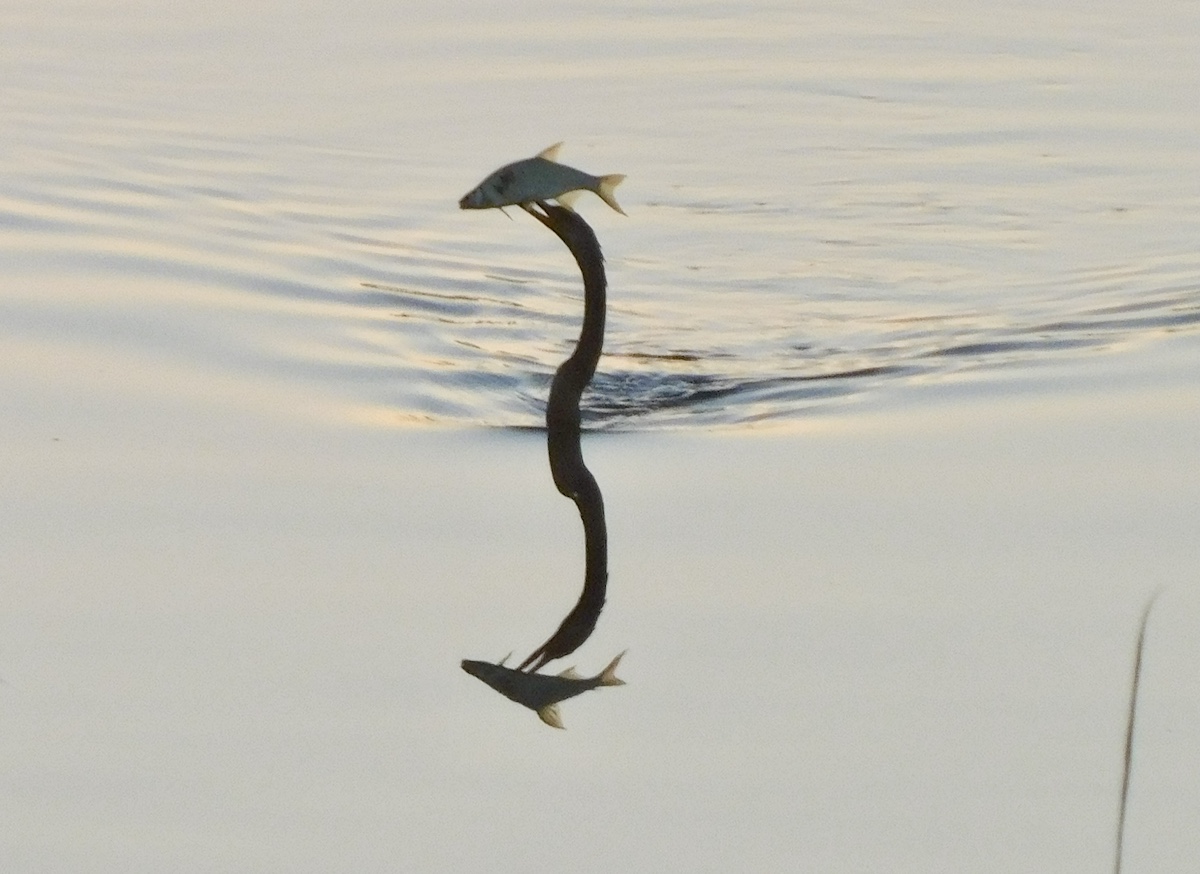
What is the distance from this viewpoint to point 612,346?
23.1ft

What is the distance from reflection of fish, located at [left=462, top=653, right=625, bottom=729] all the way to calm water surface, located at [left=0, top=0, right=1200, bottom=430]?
184cm

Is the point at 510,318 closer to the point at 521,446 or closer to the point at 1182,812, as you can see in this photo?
the point at 521,446

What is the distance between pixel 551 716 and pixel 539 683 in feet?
0.48

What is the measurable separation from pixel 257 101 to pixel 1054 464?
536 centimetres

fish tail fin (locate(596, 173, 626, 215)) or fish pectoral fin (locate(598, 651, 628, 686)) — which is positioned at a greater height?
fish tail fin (locate(596, 173, 626, 215))

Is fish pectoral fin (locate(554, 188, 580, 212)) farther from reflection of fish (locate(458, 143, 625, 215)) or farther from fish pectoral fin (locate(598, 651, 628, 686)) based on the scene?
fish pectoral fin (locate(598, 651, 628, 686))

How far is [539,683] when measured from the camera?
413 centimetres

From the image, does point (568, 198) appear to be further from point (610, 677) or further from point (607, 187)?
point (610, 677)

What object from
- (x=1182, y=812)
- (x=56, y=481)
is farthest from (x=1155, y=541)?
(x=56, y=481)

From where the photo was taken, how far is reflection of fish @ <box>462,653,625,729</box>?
4.05 metres

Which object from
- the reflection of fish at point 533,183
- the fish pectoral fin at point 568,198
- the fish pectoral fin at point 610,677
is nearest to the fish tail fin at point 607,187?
the reflection of fish at point 533,183


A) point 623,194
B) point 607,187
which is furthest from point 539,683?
point 623,194

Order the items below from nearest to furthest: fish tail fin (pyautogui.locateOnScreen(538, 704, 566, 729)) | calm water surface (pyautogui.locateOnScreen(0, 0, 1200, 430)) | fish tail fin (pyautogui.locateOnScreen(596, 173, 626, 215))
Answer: fish tail fin (pyautogui.locateOnScreen(538, 704, 566, 729)) → fish tail fin (pyautogui.locateOnScreen(596, 173, 626, 215)) → calm water surface (pyautogui.locateOnScreen(0, 0, 1200, 430))

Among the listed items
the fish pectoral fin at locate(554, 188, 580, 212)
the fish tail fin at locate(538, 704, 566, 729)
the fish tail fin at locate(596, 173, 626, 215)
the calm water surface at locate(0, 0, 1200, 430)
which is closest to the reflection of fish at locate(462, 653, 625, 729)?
the fish tail fin at locate(538, 704, 566, 729)
